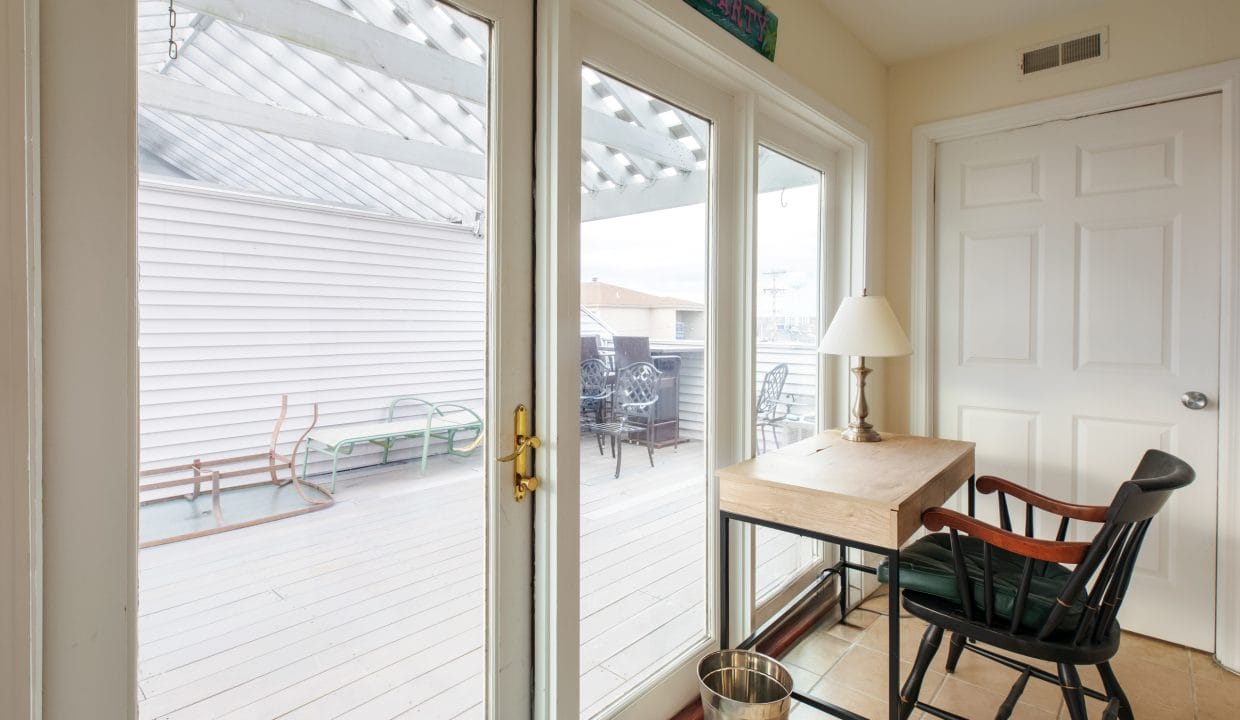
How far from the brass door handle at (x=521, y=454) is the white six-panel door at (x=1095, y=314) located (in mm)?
2251

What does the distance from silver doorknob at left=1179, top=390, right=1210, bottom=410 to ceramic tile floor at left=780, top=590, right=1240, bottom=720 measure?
36.7 inches

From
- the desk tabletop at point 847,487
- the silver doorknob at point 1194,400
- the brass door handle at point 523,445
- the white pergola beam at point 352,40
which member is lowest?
the desk tabletop at point 847,487

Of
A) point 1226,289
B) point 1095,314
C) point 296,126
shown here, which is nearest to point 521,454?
point 296,126

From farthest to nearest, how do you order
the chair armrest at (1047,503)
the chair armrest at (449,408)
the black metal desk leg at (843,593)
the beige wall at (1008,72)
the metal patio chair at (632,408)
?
the black metal desk leg at (843,593) < the beige wall at (1008,72) < the chair armrest at (1047,503) < the metal patio chair at (632,408) < the chair armrest at (449,408)

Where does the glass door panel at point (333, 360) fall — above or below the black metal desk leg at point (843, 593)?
above

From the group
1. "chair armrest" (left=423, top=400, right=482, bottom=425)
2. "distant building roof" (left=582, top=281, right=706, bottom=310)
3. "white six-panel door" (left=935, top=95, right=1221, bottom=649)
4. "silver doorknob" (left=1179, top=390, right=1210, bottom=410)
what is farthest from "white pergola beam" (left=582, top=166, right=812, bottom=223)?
"silver doorknob" (left=1179, top=390, right=1210, bottom=410)

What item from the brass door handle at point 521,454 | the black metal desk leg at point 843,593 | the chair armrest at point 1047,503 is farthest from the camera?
the black metal desk leg at point 843,593

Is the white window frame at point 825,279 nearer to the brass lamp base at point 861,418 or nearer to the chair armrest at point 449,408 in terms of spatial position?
the brass lamp base at point 861,418

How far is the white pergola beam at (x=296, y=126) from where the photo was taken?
944 millimetres

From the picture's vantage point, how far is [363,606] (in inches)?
48.3

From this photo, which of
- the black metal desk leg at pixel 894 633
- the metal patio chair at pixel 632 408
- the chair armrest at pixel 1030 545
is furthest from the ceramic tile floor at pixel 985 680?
the metal patio chair at pixel 632 408

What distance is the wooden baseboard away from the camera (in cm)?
230

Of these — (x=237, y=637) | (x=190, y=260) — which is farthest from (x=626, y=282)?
(x=237, y=637)

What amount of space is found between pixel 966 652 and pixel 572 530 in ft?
5.91
